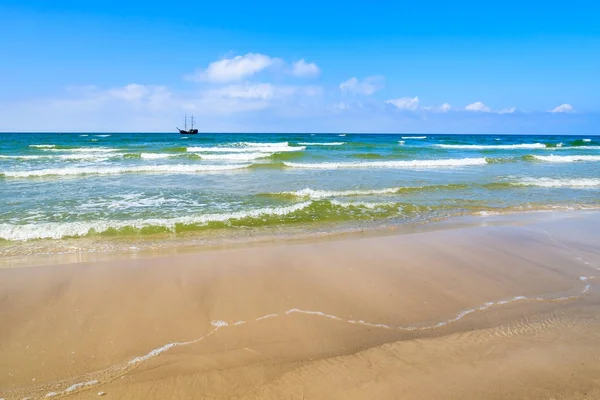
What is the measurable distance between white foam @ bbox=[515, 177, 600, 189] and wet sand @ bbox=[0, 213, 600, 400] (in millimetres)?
9749

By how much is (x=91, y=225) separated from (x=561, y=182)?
56.4 ft

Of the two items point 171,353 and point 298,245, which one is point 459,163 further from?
point 171,353

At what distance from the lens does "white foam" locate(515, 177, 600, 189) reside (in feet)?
47.6

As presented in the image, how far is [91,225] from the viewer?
751 centimetres

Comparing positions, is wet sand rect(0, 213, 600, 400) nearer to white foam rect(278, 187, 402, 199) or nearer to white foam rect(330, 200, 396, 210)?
white foam rect(330, 200, 396, 210)

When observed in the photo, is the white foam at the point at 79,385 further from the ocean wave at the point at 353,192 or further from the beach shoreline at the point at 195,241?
the ocean wave at the point at 353,192

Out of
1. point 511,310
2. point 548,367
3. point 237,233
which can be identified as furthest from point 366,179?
point 548,367

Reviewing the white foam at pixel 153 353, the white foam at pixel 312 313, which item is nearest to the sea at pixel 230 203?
the white foam at pixel 312 313

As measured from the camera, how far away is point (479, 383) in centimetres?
285

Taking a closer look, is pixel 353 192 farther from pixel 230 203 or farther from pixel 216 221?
pixel 216 221

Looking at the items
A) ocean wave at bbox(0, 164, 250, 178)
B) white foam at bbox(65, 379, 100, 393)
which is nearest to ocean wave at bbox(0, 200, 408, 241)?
white foam at bbox(65, 379, 100, 393)

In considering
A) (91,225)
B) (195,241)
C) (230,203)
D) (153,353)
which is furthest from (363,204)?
(153,353)

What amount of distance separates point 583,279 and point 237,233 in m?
5.72

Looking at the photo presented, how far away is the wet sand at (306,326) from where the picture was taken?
112 inches
